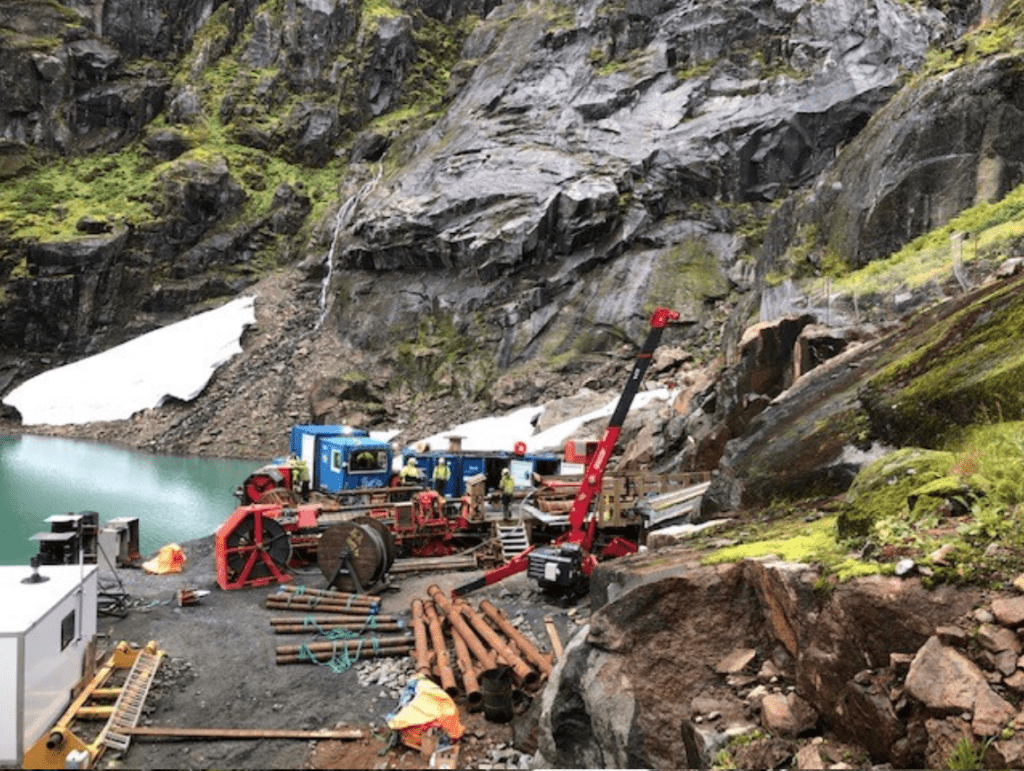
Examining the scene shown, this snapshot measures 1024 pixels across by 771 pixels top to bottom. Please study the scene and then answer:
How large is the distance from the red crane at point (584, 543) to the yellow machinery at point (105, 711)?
5.47 meters

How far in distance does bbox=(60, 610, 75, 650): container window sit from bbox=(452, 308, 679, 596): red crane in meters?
6.50

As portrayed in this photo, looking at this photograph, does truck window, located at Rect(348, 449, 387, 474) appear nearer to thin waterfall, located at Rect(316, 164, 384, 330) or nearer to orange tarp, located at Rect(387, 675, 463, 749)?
orange tarp, located at Rect(387, 675, 463, 749)

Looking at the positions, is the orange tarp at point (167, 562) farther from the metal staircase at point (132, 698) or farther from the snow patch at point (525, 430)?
the snow patch at point (525, 430)

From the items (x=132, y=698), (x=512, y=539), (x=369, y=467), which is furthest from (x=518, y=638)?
(x=369, y=467)

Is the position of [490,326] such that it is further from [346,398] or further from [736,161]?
[736,161]

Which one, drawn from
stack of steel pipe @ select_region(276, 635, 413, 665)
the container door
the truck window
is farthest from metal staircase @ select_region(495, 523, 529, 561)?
the container door

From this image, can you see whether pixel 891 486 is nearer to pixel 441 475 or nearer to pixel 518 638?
pixel 518 638

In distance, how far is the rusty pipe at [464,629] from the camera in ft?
35.0

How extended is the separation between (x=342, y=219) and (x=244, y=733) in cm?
5551

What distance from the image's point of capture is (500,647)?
11023mm

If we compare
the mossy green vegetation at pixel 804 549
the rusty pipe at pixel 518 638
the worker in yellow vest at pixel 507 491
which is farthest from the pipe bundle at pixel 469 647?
the worker in yellow vest at pixel 507 491

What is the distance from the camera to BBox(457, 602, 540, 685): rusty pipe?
10.1 m

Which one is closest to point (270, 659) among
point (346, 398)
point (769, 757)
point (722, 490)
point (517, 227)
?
point (722, 490)

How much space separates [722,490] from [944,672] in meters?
6.54
